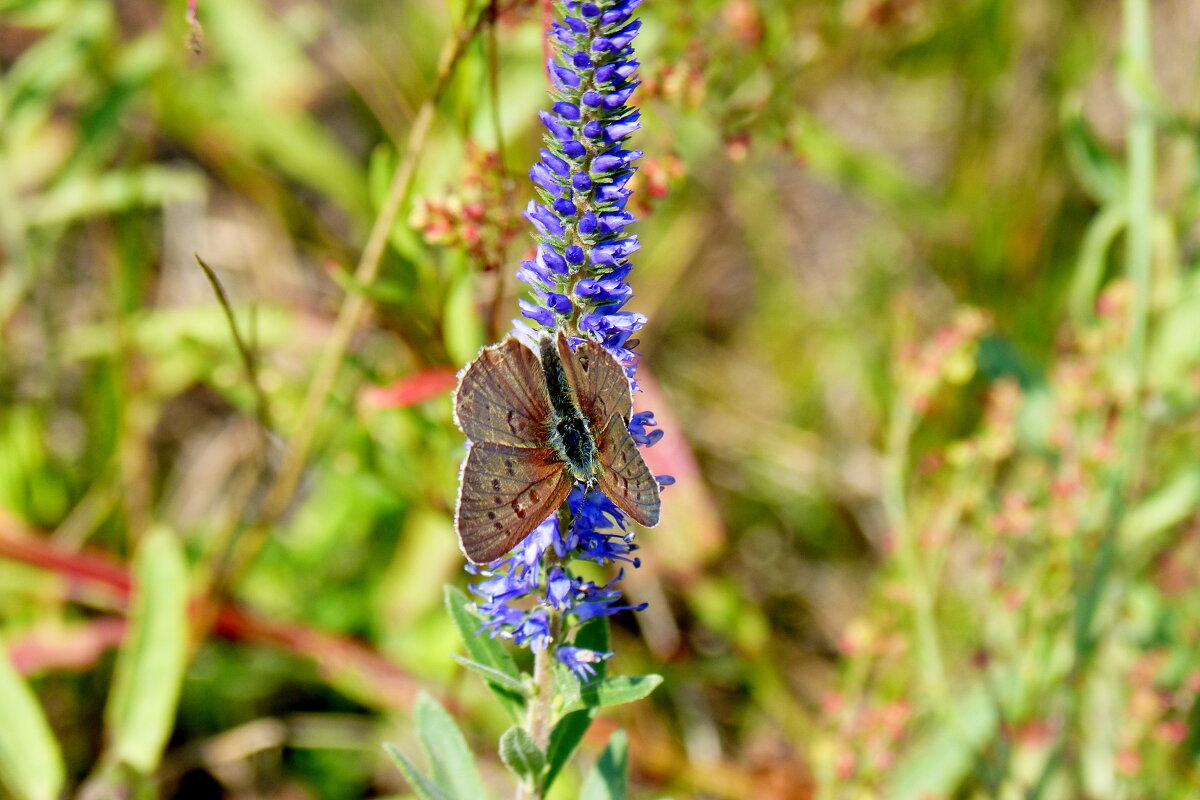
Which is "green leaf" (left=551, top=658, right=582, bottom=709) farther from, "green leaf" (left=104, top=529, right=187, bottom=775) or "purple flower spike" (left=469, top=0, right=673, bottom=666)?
"green leaf" (left=104, top=529, right=187, bottom=775)

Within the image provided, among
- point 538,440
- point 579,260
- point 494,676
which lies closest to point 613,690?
point 494,676

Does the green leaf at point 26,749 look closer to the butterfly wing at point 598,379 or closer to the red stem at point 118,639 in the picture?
the red stem at point 118,639

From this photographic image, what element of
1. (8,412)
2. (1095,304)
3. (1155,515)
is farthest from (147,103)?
(1155,515)

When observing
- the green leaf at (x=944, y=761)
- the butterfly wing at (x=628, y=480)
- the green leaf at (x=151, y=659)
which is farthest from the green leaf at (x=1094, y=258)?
the green leaf at (x=151, y=659)

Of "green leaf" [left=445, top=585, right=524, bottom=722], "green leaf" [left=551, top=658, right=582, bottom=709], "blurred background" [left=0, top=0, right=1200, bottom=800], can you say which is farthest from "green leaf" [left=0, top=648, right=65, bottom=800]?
"green leaf" [left=551, top=658, right=582, bottom=709]

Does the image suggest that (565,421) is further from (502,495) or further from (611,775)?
(611,775)

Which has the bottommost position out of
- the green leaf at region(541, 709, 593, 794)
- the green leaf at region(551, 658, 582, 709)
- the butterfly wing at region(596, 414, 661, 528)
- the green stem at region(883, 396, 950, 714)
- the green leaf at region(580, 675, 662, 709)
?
the green stem at region(883, 396, 950, 714)

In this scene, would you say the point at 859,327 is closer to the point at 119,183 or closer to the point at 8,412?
the point at 119,183
